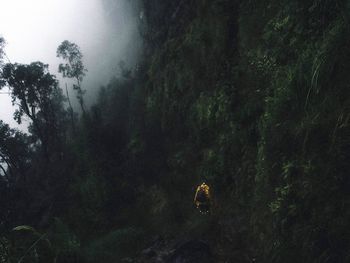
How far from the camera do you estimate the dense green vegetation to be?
5855 millimetres

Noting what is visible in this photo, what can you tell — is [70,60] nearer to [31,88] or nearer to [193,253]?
[31,88]

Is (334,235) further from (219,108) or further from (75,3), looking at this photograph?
(75,3)

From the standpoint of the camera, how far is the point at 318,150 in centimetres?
600

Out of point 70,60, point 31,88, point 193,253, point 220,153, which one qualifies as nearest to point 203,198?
point 220,153

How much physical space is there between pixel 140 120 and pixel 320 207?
17.7m

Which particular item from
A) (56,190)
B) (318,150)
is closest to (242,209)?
(318,150)

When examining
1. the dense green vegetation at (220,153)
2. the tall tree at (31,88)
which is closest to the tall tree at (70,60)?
the tall tree at (31,88)

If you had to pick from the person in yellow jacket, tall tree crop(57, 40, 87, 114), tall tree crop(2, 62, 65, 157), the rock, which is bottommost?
the rock

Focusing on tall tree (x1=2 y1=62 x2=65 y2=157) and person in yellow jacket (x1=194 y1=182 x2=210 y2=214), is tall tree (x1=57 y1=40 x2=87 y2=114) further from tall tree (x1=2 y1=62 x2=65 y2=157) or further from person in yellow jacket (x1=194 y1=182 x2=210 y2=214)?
person in yellow jacket (x1=194 y1=182 x2=210 y2=214)

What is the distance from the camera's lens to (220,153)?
488 inches

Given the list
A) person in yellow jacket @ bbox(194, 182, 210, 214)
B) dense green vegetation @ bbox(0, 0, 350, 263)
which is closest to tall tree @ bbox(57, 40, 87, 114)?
dense green vegetation @ bbox(0, 0, 350, 263)

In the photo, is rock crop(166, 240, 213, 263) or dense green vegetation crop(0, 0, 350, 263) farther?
rock crop(166, 240, 213, 263)

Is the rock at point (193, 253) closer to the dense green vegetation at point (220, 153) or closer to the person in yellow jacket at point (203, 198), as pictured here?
the dense green vegetation at point (220, 153)

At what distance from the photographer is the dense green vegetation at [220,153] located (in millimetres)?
5855
